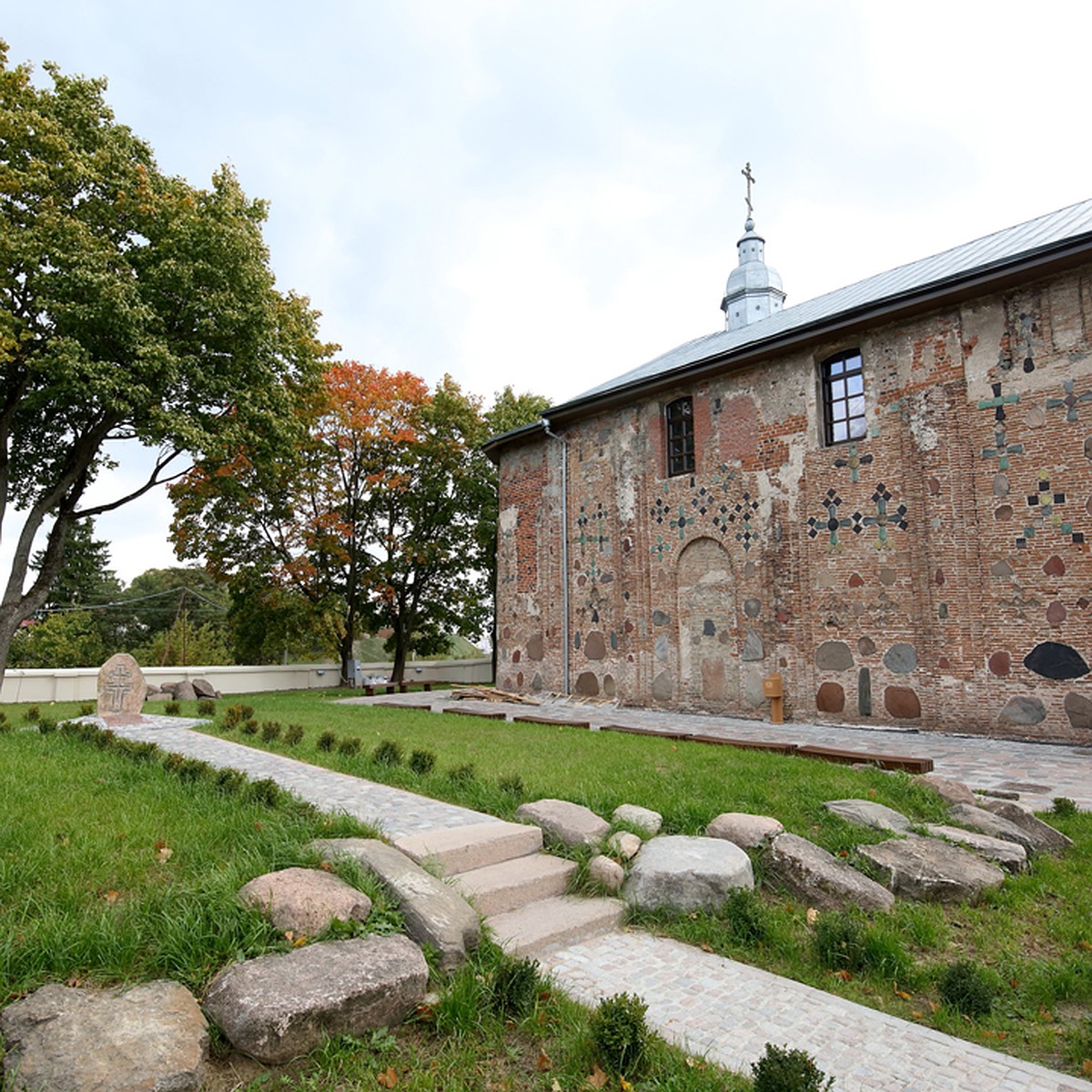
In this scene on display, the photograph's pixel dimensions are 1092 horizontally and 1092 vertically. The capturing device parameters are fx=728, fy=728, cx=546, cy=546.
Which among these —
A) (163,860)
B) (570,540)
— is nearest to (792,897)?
(163,860)

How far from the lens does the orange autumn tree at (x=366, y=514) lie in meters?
21.7

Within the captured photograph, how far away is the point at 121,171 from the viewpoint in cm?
1463

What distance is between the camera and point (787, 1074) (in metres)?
2.31

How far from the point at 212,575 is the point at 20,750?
1510cm

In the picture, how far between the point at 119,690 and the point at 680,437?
38.0 feet

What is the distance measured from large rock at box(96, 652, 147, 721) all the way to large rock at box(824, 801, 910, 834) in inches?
421

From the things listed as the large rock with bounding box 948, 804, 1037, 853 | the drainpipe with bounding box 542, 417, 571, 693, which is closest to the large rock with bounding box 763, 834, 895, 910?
the large rock with bounding box 948, 804, 1037, 853

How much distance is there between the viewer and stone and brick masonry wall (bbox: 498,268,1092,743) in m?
10.6

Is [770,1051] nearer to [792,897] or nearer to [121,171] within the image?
[792,897]

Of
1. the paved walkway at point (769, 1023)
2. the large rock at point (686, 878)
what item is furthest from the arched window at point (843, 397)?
the paved walkway at point (769, 1023)

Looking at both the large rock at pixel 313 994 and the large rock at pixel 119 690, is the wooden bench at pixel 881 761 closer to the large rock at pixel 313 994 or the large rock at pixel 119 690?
the large rock at pixel 313 994

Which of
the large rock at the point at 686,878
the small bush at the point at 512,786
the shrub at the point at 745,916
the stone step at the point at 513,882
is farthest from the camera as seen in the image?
the small bush at the point at 512,786

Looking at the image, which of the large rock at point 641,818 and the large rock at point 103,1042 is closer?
the large rock at point 103,1042

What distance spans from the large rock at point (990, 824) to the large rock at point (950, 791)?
14.0 inches
